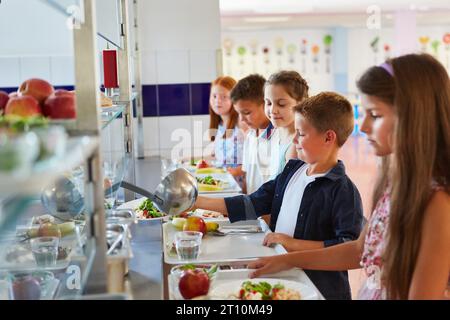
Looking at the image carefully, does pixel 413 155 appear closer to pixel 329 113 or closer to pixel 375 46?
pixel 329 113

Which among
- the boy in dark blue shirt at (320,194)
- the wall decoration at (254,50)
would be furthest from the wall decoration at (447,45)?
the boy in dark blue shirt at (320,194)

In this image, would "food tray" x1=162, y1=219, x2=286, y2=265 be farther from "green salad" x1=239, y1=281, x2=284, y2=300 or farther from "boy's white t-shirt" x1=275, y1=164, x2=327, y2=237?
"green salad" x1=239, y1=281, x2=284, y2=300

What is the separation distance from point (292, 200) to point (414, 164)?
74 cm

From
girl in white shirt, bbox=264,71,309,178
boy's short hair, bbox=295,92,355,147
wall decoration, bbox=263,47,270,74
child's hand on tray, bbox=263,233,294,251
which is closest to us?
child's hand on tray, bbox=263,233,294,251

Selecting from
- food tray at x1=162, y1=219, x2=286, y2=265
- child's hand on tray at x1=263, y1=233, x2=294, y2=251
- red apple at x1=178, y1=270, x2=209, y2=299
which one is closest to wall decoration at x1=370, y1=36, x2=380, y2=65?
food tray at x1=162, y1=219, x2=286, y2=265

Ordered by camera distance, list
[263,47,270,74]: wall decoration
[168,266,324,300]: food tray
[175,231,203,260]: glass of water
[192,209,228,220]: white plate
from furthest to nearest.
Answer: [263,47,270,74]: wall decoration
[192,209,228,220]: white plate
[175,231,203,260]: glass of water
[168,266,324,300]: food tray

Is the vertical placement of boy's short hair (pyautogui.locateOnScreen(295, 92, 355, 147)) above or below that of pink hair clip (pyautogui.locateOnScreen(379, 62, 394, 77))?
below

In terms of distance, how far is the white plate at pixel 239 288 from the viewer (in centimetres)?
134

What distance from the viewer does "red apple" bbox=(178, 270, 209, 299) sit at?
1.30 m

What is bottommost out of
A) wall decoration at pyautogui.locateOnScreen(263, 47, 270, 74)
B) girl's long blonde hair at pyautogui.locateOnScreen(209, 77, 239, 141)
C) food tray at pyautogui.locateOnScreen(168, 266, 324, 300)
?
food tray at pyautogui.locateOnScreen(168, 266, 324, 300)

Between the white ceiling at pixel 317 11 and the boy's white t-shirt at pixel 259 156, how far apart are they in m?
3.79

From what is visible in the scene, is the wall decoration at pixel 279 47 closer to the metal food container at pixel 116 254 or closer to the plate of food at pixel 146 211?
the plate of food at pixel 146 211

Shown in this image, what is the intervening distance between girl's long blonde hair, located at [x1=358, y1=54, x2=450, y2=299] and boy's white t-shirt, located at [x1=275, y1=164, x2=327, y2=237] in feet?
1.94
